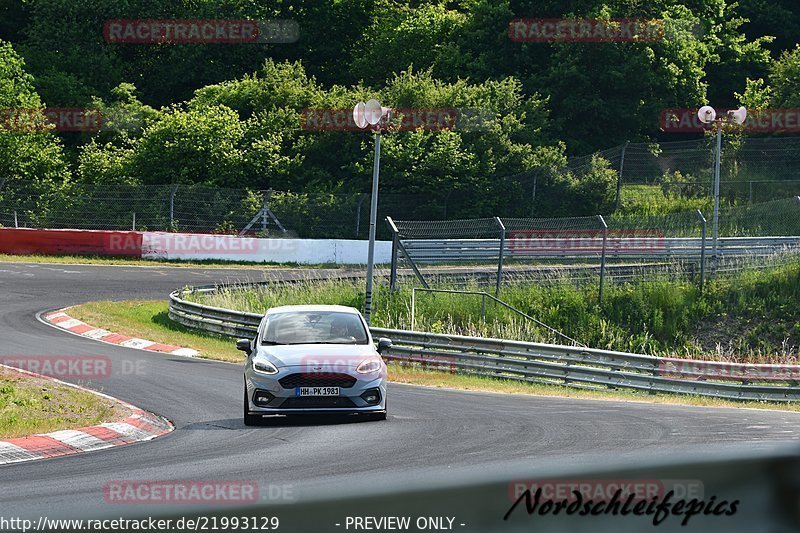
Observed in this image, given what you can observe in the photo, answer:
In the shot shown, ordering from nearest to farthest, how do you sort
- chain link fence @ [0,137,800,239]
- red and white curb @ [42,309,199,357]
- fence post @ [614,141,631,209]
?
red and white curb @ [42,309,199,357], chain link fence @ [0,137,800,239], fence post @ [614,141,631,209]

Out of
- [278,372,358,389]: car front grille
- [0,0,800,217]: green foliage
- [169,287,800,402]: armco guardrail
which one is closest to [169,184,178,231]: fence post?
[0,0,800,217]: green foliage

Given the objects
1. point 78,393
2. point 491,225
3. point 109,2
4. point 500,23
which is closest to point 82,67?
point 109,2

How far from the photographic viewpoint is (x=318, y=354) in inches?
503

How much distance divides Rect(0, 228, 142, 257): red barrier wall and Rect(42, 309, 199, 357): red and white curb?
419 inches

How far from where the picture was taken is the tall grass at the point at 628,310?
85.3 ft

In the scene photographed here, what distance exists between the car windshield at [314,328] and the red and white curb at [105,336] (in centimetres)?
887

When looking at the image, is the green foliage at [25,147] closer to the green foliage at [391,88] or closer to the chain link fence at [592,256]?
the green foliage at [391,88]

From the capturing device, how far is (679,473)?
1.58 meters

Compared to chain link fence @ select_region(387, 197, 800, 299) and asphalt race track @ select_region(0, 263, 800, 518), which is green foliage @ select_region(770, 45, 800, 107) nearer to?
chain link fence @ select_region(387, 197, 800, 299)

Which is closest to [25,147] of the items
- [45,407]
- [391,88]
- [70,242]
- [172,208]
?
[70,242]

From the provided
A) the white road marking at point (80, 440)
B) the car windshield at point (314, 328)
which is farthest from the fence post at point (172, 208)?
the white road marking at point (80, 440)

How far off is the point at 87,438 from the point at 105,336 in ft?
42.9

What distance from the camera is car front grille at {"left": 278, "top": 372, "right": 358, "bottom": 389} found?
41.0 feet

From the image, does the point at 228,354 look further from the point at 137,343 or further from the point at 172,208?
the point at 172,208
